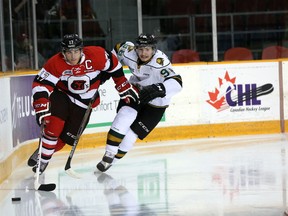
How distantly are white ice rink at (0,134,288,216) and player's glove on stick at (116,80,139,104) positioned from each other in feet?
2.17

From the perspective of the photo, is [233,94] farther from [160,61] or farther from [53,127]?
[53,127]

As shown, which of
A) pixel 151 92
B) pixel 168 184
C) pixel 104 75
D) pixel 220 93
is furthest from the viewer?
pixel 220 93

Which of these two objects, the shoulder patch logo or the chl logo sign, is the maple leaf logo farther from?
the shoulder patch logo

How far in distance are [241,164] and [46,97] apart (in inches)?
86.9

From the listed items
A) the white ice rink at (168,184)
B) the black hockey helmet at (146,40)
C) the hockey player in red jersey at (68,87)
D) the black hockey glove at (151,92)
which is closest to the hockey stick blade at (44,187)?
the white ice rink at (168,184)

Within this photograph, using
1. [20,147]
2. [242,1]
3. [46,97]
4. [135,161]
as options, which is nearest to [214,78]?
[242,1]

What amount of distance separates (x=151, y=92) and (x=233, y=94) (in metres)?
3.37

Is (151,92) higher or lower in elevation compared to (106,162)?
higher

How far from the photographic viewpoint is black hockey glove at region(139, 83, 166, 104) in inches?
310

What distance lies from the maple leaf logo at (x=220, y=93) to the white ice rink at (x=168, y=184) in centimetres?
96

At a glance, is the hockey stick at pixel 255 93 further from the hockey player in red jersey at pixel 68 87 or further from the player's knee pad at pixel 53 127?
the player's knee pad at pixel 53 127

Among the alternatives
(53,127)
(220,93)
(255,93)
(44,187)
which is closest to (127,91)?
(53,127)

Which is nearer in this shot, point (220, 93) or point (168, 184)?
point (168, 184)

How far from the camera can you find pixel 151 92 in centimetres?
789
